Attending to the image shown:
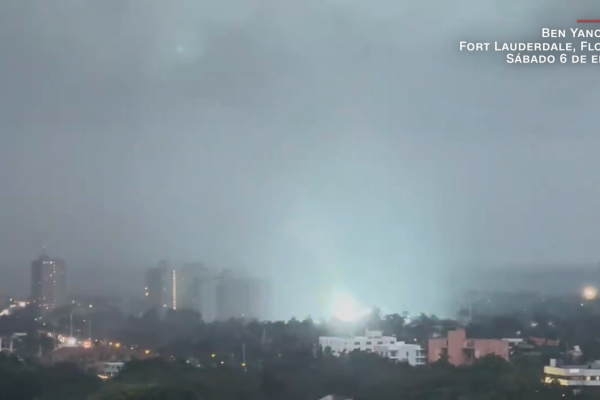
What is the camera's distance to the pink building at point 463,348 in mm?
8289

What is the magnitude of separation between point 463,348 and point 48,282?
4.07 metres

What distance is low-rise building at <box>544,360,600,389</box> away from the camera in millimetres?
7027

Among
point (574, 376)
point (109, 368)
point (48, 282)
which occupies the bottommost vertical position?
point (574, 376)

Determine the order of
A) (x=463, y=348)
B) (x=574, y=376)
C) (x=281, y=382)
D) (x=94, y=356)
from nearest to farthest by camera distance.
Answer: (x=281, y=382) → (x=574, y=376) → (x=94, y=356) → (x=463, y=348)

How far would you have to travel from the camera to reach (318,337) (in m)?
9.02

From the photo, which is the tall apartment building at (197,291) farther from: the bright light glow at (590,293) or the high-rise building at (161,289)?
the bright light glow at (590,293)

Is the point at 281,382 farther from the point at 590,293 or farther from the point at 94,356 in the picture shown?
the point at 590,293

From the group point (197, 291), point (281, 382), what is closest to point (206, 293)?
point (197, 291)

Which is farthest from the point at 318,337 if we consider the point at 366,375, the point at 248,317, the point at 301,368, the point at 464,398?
the point at 464,398

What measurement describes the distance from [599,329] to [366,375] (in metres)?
3.89

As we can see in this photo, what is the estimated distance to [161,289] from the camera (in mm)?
8570

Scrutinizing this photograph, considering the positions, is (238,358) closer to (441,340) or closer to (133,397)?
(441,340)

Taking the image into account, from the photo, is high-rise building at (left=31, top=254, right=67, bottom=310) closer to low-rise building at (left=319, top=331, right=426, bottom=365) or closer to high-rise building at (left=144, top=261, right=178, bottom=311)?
high-rise building at (left=144, top=261, right=178, bottom=311)

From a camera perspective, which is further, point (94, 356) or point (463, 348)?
point (463, 348)
